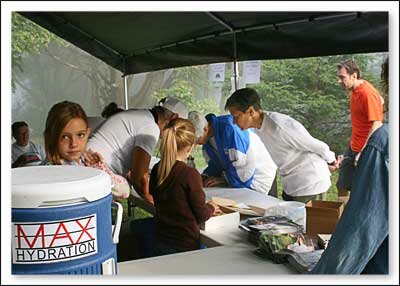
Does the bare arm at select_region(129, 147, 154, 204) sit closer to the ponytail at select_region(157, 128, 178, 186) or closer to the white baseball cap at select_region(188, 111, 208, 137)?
the ponytail at select_region(157, 128, 178, 186)

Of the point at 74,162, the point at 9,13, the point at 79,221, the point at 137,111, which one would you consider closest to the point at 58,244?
the point at 79,221

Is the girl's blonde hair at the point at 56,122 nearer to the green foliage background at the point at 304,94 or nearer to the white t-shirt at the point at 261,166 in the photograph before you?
the white t-shirt at the point at 261,166

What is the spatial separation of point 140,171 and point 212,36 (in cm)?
115

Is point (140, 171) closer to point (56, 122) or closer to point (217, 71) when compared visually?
point (56, 122)

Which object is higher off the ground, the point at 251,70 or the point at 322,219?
the point at 251,70

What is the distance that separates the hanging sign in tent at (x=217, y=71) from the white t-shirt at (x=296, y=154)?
0.61 meters

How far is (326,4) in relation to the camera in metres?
0.95

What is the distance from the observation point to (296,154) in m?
2.99

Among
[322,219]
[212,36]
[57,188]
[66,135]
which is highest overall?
[212,36]

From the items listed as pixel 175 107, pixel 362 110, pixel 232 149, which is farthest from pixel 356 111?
pixel 175 107

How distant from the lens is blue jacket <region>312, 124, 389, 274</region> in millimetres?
1000

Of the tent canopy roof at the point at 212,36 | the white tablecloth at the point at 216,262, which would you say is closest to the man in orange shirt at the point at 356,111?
the tent canopy roof at the point at 212,36

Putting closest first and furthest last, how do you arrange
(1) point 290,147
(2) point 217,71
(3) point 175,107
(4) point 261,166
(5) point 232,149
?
(3) point 175,107 → (1) point 290,147 → (5) point 232,149 → (4) point 261,166 → (2) point 217,71

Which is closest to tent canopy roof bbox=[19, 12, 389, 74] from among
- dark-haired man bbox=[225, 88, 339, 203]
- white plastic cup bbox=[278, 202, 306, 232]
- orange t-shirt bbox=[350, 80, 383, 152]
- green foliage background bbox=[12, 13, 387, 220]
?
dark-haired man bbox=[225, 88, 339, 203]
